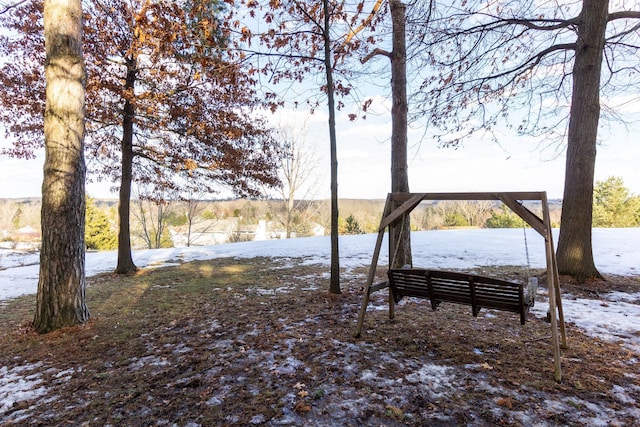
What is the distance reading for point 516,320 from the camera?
14.8 feet

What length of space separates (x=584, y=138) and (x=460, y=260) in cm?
→ 467

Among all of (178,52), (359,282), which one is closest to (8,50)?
(178,52)

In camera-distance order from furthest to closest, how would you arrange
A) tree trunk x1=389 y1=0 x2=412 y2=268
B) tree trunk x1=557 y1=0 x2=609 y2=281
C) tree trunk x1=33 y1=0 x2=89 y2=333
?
tree trunk x1=389 y1=0 x2=412 y2=268 < tree trunk x1=557 y1=0 x2=609 y2=281 < tree trunk x1=33 y1=0 x2=89 y2=333

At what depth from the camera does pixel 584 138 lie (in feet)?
21.0

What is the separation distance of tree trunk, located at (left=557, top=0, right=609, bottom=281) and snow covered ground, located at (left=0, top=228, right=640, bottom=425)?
1.03 metres

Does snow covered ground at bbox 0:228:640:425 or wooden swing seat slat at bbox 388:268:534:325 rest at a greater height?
wooden swing seat slat at bbox 388:268:534:325

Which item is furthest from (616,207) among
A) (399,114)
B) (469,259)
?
(399,114)

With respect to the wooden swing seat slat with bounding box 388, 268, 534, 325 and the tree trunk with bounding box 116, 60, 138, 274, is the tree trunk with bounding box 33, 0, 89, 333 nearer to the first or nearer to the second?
the wooden swing seat slat with bounding box 388, 268, 534, 325

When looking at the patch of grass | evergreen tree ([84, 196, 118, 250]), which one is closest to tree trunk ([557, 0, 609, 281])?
the patch of grass

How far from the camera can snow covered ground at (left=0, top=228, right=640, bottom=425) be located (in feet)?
12.9

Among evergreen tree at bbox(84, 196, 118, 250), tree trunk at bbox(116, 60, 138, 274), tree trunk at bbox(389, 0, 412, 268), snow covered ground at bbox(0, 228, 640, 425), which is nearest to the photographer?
snow covered ground at bbox(0, 228, 640, 425)

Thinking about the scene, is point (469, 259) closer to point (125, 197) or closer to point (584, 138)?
point (584, 138)

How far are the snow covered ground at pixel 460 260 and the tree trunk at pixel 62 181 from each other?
113 cm

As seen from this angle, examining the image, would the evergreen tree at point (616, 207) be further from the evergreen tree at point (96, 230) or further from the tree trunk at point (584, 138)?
the evergreen tree at point (96, 230)
